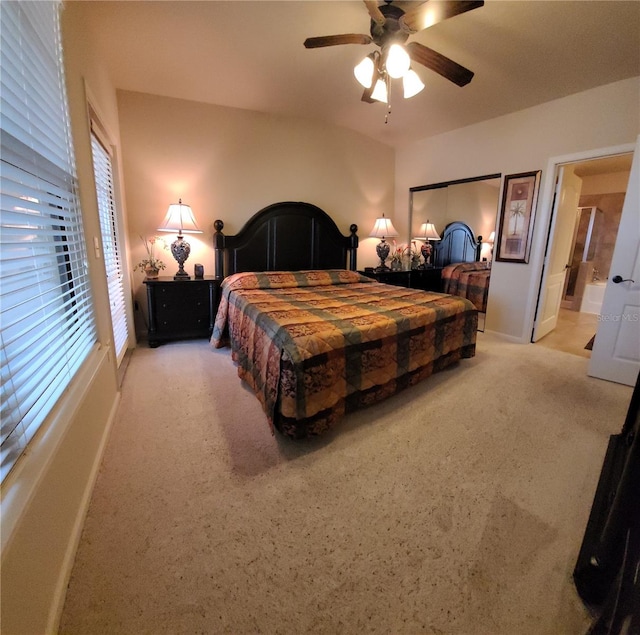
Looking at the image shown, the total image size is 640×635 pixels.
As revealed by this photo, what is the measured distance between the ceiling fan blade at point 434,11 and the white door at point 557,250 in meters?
2.44

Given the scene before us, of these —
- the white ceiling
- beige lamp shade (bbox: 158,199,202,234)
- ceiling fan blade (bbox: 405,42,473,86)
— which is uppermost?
the white ceiling

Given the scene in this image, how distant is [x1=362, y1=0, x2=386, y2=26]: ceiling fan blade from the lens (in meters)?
1.58

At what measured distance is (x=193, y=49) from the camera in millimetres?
2393

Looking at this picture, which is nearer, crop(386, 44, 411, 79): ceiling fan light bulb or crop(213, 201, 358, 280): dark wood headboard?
crop(386, 44, 411, 79): ceiling fan light bulb

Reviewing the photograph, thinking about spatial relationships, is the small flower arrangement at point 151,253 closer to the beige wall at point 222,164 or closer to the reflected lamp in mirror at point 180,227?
the beige wall at point 222,164

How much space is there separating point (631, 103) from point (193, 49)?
373cm

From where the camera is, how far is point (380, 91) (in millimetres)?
2121

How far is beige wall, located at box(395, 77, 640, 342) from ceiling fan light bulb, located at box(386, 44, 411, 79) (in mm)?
2335

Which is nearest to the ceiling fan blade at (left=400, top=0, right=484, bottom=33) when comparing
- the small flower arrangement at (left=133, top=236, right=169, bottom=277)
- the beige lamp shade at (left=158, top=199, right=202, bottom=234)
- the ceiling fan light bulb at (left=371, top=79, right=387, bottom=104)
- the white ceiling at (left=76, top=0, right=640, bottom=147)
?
the ceiling fan light bulb at (left=371, top=79, right=387, bottom=104)

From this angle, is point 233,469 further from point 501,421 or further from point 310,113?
point 310,113

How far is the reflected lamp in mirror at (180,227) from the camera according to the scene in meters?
3.09

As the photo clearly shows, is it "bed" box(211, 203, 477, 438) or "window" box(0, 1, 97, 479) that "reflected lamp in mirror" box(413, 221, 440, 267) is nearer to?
"bed" box(211, 203, 477, 438)

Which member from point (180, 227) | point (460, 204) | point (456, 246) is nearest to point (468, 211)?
point (460, 204)

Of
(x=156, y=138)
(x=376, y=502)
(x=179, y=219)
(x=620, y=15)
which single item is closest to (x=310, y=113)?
(x=156, y=138)
